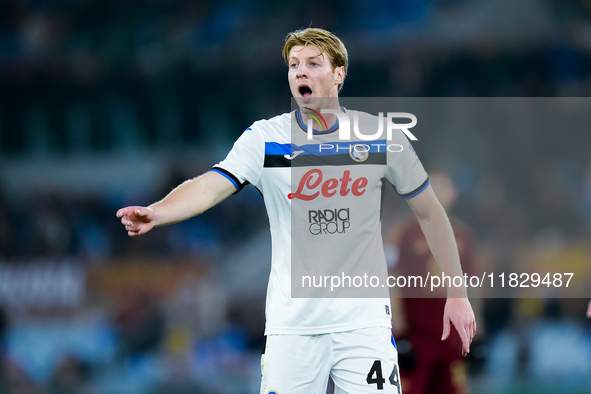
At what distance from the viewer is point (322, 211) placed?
401cm

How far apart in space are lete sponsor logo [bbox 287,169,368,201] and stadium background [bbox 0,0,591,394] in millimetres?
5326

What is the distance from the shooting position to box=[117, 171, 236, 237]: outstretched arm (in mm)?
3502

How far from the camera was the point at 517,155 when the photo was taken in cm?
1197

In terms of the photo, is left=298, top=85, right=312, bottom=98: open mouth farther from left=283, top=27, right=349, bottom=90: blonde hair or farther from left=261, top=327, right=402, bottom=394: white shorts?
left=261, top=327, right=402, bottom=394: white shorts

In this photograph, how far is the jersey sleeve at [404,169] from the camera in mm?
4109

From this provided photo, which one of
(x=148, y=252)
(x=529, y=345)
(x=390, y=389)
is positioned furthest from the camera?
(x=148, y=252)

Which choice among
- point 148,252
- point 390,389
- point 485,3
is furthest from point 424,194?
point 485,3

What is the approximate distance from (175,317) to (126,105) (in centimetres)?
432

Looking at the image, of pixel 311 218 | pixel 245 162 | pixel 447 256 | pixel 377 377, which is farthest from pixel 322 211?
pixel 377 377

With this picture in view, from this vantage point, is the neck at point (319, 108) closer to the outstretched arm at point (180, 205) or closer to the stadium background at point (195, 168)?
the outstretched arm at point (180, 205)

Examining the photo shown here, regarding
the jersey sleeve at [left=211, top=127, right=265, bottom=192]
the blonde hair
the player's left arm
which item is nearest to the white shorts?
the player's left arm

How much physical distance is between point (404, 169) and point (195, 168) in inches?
330

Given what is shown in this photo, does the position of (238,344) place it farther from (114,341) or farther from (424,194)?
(424,194)

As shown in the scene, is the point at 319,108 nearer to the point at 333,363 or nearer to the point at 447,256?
the point at 447,256
